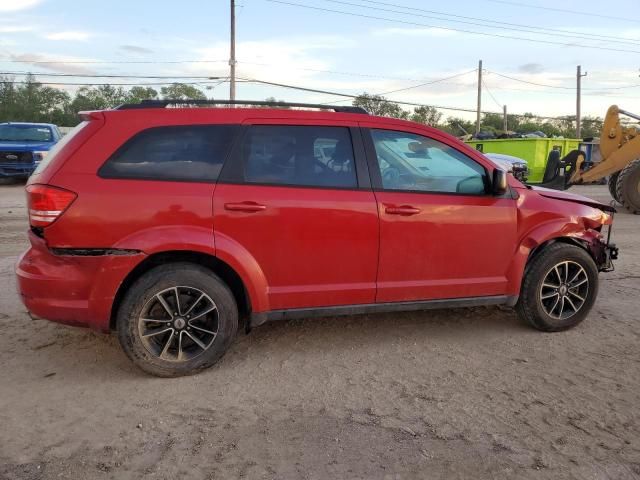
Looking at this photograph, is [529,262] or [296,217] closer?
[296,217]

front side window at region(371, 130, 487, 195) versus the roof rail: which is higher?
the roof rail

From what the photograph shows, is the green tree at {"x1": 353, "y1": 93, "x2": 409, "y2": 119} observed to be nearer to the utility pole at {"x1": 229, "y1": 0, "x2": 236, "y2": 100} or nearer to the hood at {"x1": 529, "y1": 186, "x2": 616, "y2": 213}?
the utility pole at {"x1": 229, "y1": 0, "x2": 236, "y2": 100}

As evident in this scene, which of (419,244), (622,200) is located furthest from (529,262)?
(622,200)

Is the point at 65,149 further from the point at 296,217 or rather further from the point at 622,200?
the point at 622,200

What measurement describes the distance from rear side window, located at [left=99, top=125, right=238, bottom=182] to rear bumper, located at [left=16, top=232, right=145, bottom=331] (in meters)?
0.56

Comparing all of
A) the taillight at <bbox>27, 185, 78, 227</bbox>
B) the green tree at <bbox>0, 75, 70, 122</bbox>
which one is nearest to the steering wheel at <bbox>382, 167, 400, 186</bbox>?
the taillight at <bbox>27, 185, 78, 227</bbox>

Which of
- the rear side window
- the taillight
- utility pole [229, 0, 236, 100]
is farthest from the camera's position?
utility pole [229, 0, 236, 100]

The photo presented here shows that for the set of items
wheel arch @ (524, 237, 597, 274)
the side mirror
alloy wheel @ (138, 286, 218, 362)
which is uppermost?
the side mirror

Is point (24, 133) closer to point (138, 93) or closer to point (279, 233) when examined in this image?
point (279, 233)

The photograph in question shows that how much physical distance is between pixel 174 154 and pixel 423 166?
189 cm

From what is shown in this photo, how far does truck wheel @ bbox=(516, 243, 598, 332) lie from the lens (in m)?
4.54

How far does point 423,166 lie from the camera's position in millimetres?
4316

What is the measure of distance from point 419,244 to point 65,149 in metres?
2.56

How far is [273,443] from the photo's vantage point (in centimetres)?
300
